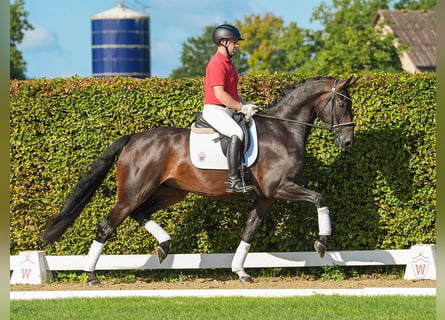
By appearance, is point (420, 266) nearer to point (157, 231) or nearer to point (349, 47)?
point (157, 231)

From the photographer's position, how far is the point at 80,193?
360 inches

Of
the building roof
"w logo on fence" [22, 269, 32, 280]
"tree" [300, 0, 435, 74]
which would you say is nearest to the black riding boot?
"w logo on fence" [22, 269, 32, 280]

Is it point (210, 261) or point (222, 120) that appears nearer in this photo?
point (222, 120)

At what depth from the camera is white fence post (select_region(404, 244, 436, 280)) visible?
923cm

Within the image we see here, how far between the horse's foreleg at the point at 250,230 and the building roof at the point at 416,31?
46.8 metres

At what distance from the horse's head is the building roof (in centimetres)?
4651

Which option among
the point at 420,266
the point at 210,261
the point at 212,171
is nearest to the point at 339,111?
the point at 212,171

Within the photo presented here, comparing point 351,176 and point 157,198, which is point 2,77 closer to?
point 157,198

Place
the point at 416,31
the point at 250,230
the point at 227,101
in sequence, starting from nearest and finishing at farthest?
the point at 227,101 → the point at 250,230 → the point at 416,31

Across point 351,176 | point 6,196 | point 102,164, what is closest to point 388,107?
point 351,176

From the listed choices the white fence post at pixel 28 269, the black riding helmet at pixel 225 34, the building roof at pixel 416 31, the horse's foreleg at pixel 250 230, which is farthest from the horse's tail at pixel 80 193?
the building roof at pixel 416 31

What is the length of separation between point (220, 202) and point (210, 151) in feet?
4.29

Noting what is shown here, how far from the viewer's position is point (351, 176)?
32.3 ft

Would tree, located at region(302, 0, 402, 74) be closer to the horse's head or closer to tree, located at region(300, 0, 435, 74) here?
tree, located at region(300, 0, 435, 74)
